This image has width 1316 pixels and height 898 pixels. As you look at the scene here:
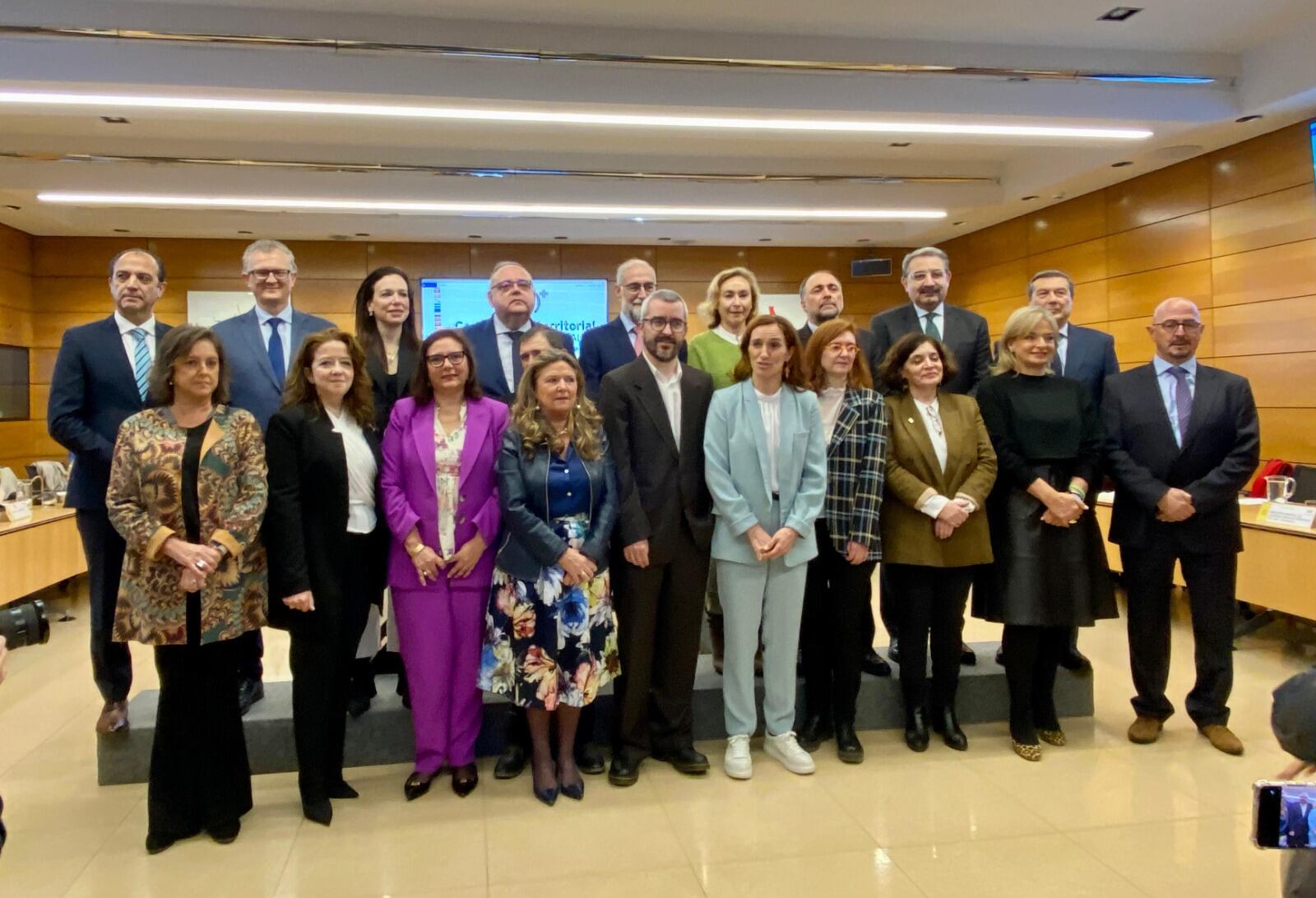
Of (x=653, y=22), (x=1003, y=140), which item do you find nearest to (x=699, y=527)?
(x=653, y=22)

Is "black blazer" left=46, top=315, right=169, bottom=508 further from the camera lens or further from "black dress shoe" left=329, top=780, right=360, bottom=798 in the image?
the camera lens

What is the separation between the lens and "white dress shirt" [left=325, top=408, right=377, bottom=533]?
9.79 ft

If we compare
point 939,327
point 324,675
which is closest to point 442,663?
point 324,675

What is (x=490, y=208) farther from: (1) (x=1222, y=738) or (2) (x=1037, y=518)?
(1) (x=1222, y=738)

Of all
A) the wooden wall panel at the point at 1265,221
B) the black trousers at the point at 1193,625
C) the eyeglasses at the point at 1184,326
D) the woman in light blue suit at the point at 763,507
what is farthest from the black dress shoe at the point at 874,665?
the wooden wall panel at the point at 1265,221

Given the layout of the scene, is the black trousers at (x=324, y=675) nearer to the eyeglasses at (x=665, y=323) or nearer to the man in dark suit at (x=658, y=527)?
the man in dark suit at (x=658, y=527)

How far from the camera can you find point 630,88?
18.2 feet

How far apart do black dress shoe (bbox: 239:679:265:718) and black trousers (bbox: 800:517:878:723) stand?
2.30 meters

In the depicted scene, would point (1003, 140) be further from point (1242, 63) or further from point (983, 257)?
point (983, 257)

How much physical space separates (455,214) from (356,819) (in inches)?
272

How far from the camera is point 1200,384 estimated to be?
11.6ft

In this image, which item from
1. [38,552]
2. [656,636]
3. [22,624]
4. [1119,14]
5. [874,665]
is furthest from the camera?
[38,552]

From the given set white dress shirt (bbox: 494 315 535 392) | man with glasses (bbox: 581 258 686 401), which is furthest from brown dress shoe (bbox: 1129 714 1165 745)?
white dress shirt (bbox: 494 315 535 392)

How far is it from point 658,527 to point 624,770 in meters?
0.95
